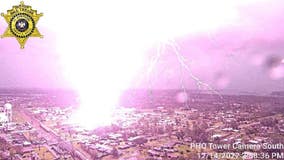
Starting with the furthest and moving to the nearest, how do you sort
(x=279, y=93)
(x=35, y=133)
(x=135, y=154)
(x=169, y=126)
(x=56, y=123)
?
1. (x=279, y=93)
2. (x=56, y=123)
3. (x=169, y=126)
4. (x=35, y=133)
5. (x=135, y=154)

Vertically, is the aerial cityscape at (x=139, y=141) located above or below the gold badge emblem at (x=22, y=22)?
below

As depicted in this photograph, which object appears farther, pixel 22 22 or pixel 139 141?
pixel 139 141

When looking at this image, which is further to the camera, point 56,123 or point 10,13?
point 56,123

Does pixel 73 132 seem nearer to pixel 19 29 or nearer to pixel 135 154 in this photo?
pixel 135 154

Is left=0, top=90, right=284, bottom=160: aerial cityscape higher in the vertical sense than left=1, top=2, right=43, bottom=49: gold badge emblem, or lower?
lower

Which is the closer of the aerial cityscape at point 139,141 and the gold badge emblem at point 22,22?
the gold badge emblem at point 22,22

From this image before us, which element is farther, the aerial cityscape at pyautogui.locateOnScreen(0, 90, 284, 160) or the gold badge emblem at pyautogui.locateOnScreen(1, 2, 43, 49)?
the aerial cityscape at pyautogui.locateOnScreen(0, 90, 284, 160)

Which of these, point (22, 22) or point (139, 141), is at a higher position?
point (22, 22)

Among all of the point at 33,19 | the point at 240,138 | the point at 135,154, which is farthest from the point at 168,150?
the point at 33,19
